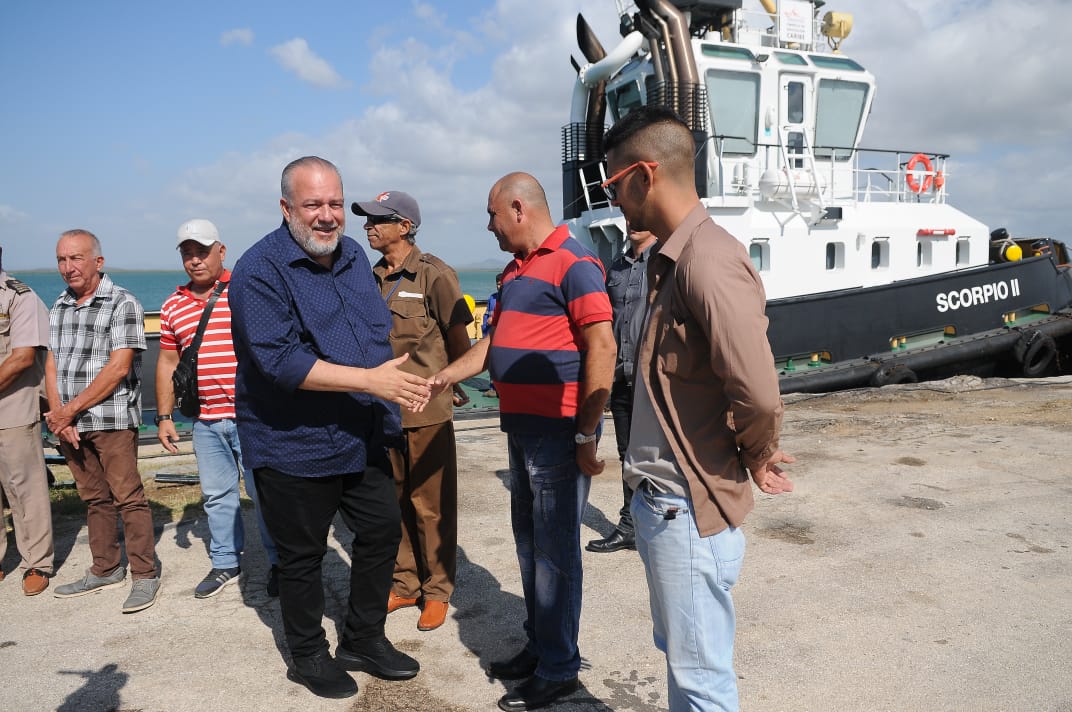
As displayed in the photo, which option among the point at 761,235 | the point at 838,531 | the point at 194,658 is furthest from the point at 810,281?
the point at 194,658

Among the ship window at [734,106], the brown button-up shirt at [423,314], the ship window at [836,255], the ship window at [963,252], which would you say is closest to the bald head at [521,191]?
the brown button-up shirt at [423,314]

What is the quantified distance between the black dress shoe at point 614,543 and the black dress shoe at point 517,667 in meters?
1.29

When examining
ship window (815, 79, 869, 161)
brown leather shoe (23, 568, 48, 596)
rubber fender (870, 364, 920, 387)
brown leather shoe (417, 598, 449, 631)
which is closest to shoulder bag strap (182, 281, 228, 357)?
brown leather shoe (23, 568, 48, 596)

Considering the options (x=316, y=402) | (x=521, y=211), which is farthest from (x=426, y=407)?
(x=521, y=211)

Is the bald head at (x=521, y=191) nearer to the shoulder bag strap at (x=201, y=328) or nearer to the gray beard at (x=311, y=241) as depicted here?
the gray beard at (x=311, y=241)

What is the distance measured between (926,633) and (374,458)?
2.33 meters

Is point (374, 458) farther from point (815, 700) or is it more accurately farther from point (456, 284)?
point (815, 700)

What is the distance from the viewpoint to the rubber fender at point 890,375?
9109 mm

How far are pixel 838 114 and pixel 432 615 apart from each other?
10.4 m

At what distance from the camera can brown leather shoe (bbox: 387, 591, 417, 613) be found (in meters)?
3.42

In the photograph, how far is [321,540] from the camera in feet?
9.07

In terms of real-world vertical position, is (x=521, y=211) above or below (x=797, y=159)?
below

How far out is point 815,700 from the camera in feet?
8.26

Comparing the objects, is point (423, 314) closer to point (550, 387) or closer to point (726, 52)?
point (550, 387)
